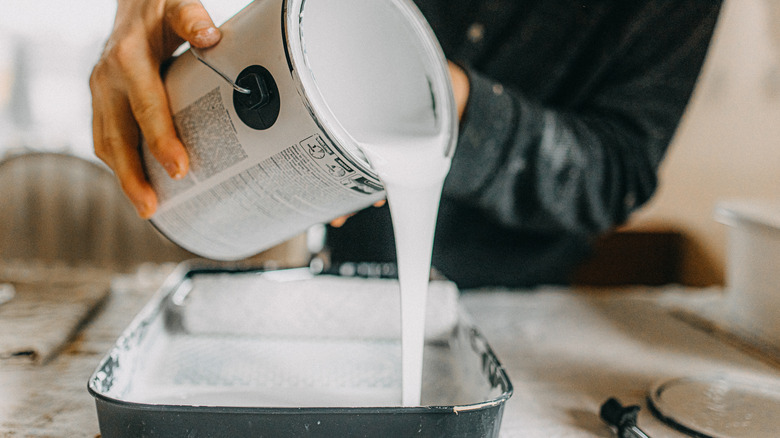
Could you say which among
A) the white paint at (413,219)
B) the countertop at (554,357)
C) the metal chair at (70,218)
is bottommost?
the metal chair at (70,218)

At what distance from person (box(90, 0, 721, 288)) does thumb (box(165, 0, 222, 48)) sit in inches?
0.6

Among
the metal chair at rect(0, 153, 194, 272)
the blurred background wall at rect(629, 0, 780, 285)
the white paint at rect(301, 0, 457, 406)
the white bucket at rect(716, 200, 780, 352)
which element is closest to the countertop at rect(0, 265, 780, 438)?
the white bucket at rect(716, 200, 780, 352)

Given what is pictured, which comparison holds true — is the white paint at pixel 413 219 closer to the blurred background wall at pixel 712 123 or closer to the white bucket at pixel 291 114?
the white bucket at pixel 291 114

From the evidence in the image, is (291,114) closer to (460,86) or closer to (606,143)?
(460,86)

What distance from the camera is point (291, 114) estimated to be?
0.36 m

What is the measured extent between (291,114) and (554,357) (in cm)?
39

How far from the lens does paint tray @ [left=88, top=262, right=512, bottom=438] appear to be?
1.11 ft

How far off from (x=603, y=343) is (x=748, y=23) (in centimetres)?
126

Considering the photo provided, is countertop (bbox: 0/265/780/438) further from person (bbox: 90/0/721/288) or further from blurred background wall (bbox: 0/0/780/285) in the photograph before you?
blurred background wall (bbox: 0/0/780/285)

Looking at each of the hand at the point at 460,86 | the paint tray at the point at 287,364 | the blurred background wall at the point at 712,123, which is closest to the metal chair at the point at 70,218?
the blurred background wall at the point at 712,123

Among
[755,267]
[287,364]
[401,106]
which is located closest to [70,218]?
[287,364]

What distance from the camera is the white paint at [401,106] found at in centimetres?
43

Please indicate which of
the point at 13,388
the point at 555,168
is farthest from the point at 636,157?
the point at 13,388

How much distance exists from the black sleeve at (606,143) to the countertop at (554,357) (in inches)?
4.9
